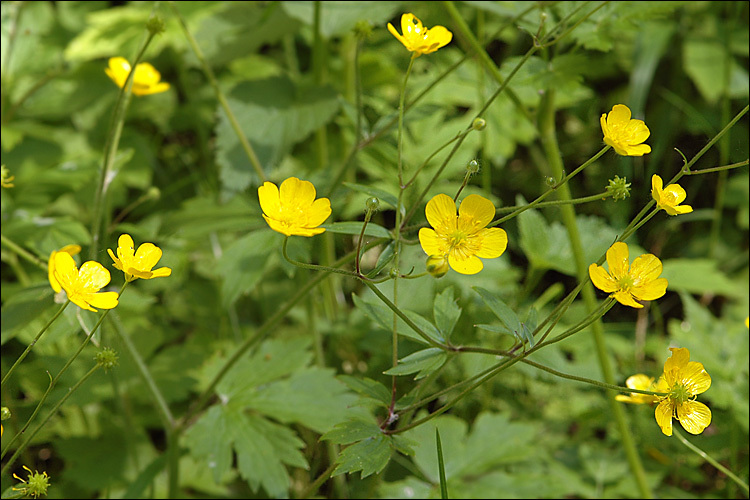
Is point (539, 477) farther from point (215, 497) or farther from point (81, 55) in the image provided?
point (81, 55)

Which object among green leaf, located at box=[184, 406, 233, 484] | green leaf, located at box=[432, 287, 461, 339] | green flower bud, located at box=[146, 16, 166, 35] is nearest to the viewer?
green leaf, located at box=[432, 287, 461, 339]

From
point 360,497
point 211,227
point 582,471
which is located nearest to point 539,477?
point 582,471

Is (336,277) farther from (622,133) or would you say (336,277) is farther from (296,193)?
(622,133)

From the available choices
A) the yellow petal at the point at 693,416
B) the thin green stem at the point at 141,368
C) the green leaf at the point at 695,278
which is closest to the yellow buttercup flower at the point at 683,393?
the yellow petal at the point at 693,416

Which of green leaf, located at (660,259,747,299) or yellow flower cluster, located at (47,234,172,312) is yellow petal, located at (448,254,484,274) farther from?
green leaf, located at (660,259,747,299)

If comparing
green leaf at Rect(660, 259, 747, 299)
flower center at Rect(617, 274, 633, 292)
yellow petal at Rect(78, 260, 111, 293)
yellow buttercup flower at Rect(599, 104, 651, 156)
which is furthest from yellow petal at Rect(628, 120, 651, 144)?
green leaf at Rect(660, 259, 747, 299)

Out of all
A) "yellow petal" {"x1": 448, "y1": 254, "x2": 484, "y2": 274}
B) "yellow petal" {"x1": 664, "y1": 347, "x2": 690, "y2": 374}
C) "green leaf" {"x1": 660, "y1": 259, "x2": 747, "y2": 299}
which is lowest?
"green leaf" {"x1": 660, "y1": 259, "x2": 747, "y2": 299}

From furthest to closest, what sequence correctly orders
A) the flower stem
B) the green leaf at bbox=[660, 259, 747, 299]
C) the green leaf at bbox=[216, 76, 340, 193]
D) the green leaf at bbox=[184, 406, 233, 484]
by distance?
the green leaf at bbox=[660, 259, 747, 299] < the green leaf at bbox=[216, 76, 340, 193] < the flower stem < the green leaf at bbox=[184, 406, 233, 484]

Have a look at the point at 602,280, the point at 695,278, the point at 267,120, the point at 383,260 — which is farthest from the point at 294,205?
the point at 695,278
